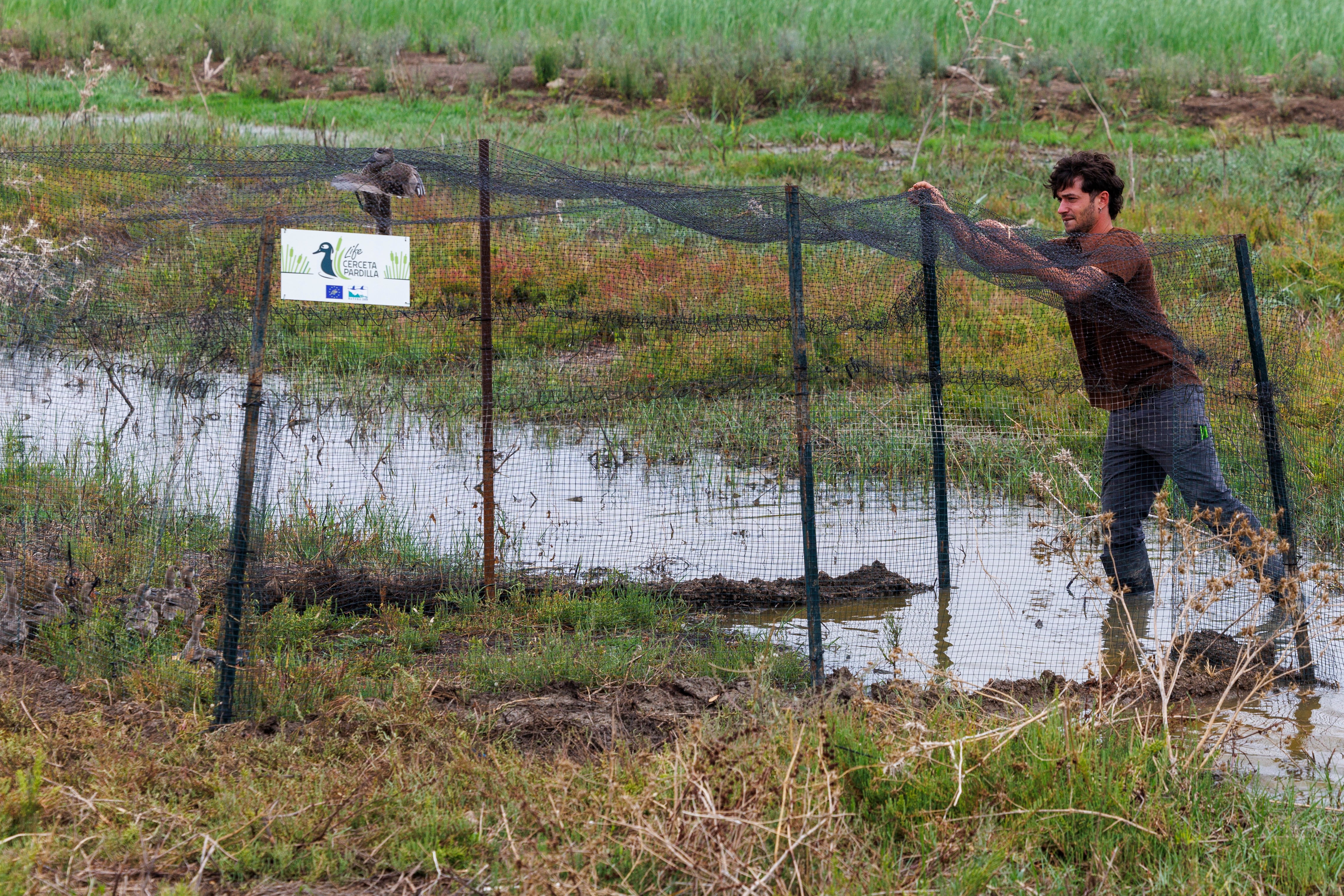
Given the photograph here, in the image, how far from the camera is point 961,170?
48.4 feet

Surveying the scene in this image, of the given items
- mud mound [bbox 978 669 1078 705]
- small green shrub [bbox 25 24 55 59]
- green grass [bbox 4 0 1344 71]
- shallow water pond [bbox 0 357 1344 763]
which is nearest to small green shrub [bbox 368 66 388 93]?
green grass [bbox 4 0 1344 71]

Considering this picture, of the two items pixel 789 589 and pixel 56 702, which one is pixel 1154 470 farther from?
pixel 56 702

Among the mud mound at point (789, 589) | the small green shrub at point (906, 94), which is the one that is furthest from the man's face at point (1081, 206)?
the small green shrub at point (906, 94)

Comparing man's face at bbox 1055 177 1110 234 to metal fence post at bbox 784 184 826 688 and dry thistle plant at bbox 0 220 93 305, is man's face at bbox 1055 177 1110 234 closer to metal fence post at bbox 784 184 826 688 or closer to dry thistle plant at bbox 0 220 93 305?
metal fence post at bbox 784 184 826 688

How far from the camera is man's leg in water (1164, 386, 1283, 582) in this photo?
5.18 metres

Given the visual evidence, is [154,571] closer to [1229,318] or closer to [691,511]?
[691,511]

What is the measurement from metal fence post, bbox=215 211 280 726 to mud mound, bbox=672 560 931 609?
2381 millimetres

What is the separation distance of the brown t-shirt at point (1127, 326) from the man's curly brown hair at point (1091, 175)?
7.4 inches

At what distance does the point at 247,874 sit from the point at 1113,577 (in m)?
4.25

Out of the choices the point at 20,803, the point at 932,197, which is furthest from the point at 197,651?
the point at 932,197

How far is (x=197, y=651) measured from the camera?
461 centimetres

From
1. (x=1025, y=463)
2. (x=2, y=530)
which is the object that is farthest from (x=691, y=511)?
(x=2, y=530)

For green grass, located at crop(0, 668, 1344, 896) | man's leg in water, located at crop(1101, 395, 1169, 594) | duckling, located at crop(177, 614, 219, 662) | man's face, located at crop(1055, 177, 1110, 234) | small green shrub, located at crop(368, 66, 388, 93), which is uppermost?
small green shrub, located at crop(368, 66, 388, 93)

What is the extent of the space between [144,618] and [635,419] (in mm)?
3958
